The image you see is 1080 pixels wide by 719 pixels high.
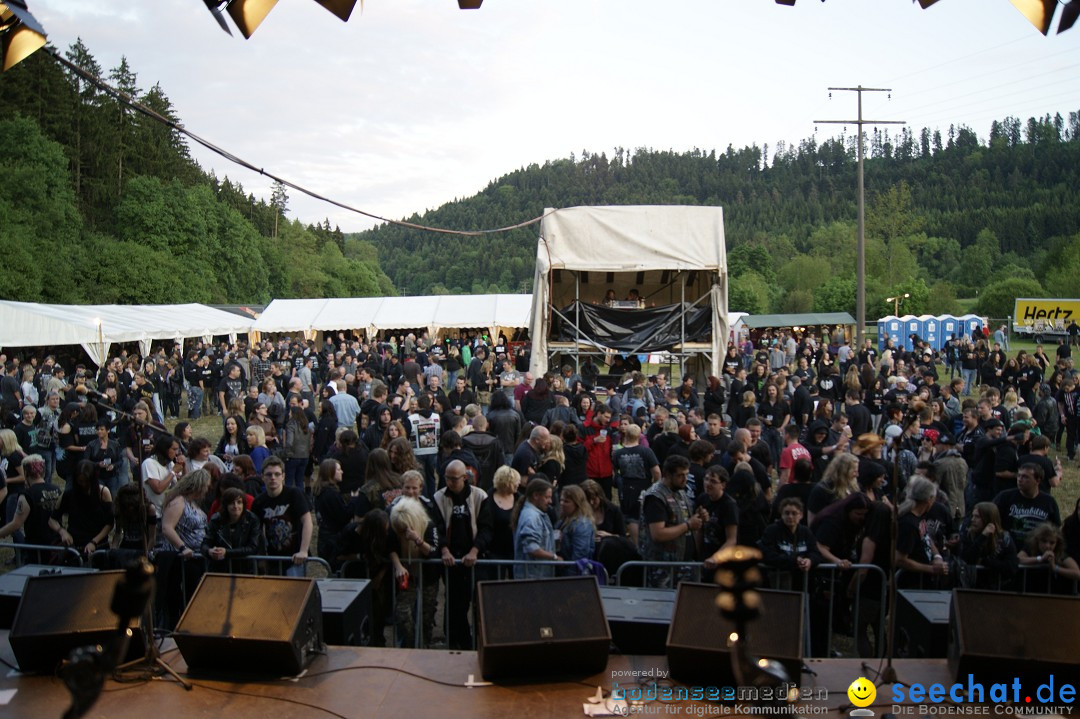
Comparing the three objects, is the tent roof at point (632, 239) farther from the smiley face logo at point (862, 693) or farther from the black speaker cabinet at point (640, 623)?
the smiley face logo at point (862, 693)

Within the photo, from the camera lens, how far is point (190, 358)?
64.9ft

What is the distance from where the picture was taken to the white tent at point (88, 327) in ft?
72.7

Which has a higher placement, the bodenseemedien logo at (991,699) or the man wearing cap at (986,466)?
the man wearing cap at (986,466)

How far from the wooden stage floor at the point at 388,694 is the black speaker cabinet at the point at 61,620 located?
131mm

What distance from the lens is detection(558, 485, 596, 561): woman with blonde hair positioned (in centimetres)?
563

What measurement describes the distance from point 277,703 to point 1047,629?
380 centimetres

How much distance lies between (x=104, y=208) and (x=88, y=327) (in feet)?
130

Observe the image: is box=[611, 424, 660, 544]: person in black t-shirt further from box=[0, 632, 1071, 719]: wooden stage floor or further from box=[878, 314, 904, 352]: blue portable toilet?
box=[878, 314, 904, 352]: blue portable toilet

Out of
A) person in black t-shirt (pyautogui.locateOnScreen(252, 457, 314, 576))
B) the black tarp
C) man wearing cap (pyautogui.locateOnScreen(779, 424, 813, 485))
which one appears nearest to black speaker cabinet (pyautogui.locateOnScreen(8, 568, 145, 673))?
person in black t-shirt (pyautogui.locateOnScreen(252, 457, 314, 576))

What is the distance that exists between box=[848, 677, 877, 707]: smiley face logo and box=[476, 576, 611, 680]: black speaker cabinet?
1.21 meters

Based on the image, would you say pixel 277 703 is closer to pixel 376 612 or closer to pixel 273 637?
pixel 273 637

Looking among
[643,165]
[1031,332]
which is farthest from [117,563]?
[643,165]

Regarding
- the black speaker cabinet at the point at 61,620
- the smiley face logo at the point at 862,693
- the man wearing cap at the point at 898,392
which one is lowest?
the smiley face logo at the point at 862,693

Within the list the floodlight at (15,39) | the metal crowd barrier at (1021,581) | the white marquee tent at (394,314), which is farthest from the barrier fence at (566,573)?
the white marquee tent at (394,314)
